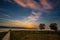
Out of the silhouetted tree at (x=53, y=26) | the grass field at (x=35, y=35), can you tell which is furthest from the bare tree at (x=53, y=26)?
the grass field at (x=35, y=35)

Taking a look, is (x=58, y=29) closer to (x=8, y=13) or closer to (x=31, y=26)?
(x=31, y=26)

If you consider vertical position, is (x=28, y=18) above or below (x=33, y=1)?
below

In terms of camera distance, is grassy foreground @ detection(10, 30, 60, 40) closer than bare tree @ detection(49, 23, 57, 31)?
Yes

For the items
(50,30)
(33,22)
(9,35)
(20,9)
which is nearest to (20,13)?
(20,9)

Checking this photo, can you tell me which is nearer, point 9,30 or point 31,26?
point 9,30

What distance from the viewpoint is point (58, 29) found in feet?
14.7

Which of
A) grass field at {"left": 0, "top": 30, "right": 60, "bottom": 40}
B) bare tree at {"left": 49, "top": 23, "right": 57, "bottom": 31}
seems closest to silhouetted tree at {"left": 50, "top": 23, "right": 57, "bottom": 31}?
bare tree at {"left": 49, "top": 23, "right": 57, "bottom": 31}

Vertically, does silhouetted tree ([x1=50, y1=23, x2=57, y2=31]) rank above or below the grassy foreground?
above

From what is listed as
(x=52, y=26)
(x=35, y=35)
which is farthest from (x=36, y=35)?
(x=52, y=26)

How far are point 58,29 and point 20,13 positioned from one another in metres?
1.33

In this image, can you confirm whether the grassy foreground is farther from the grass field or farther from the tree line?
the tree line

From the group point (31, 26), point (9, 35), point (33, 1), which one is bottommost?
point (9, 35)

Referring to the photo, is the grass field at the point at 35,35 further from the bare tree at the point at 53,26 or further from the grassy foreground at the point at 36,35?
the bare tree at the point at 53,26

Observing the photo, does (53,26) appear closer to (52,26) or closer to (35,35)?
(52,26)
